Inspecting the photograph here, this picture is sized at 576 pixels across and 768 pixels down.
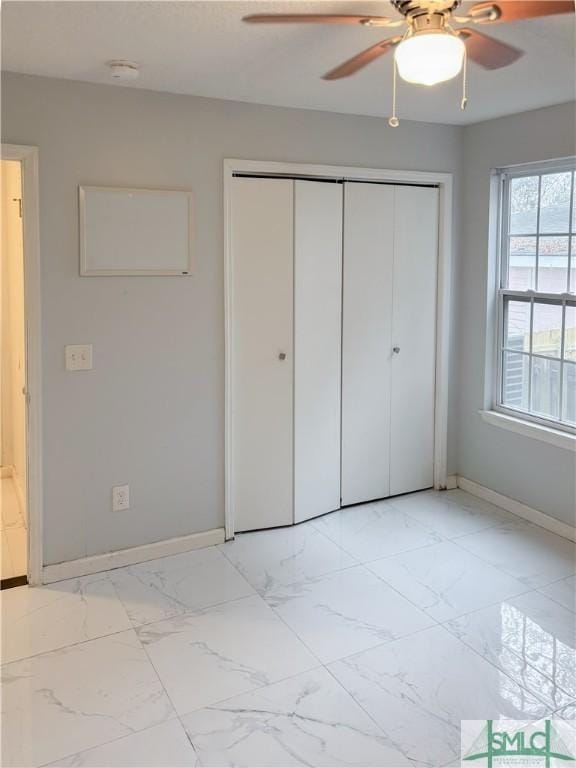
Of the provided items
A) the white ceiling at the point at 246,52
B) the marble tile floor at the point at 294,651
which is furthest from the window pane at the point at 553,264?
the marble tile floor at the point at 294,651

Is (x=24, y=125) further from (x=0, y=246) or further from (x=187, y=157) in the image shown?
(x=0, y=246)

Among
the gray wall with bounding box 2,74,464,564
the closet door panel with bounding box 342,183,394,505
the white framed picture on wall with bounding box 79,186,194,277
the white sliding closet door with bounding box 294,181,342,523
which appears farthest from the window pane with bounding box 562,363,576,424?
the white framed picture on wall with bounding box 79,186,194,277

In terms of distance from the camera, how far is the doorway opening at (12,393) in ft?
11.6

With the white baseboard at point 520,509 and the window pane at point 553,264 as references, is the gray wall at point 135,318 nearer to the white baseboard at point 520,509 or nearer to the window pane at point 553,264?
the window pane at point 553,264

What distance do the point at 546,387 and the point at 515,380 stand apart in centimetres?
25

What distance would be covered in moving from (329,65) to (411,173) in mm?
1358

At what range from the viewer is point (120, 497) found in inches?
133

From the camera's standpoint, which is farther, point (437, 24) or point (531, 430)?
point (531, 430)

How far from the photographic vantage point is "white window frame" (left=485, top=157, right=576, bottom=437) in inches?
143

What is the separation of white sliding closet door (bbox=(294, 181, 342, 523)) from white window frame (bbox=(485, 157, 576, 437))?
102 cm

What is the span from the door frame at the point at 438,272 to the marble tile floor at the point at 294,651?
68 cm

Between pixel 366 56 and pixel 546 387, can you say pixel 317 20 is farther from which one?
pixel 546 387

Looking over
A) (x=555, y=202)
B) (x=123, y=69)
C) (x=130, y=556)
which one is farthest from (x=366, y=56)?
(x=130, y=556)

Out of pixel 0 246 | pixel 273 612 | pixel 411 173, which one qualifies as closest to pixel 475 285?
pixel 411 173
